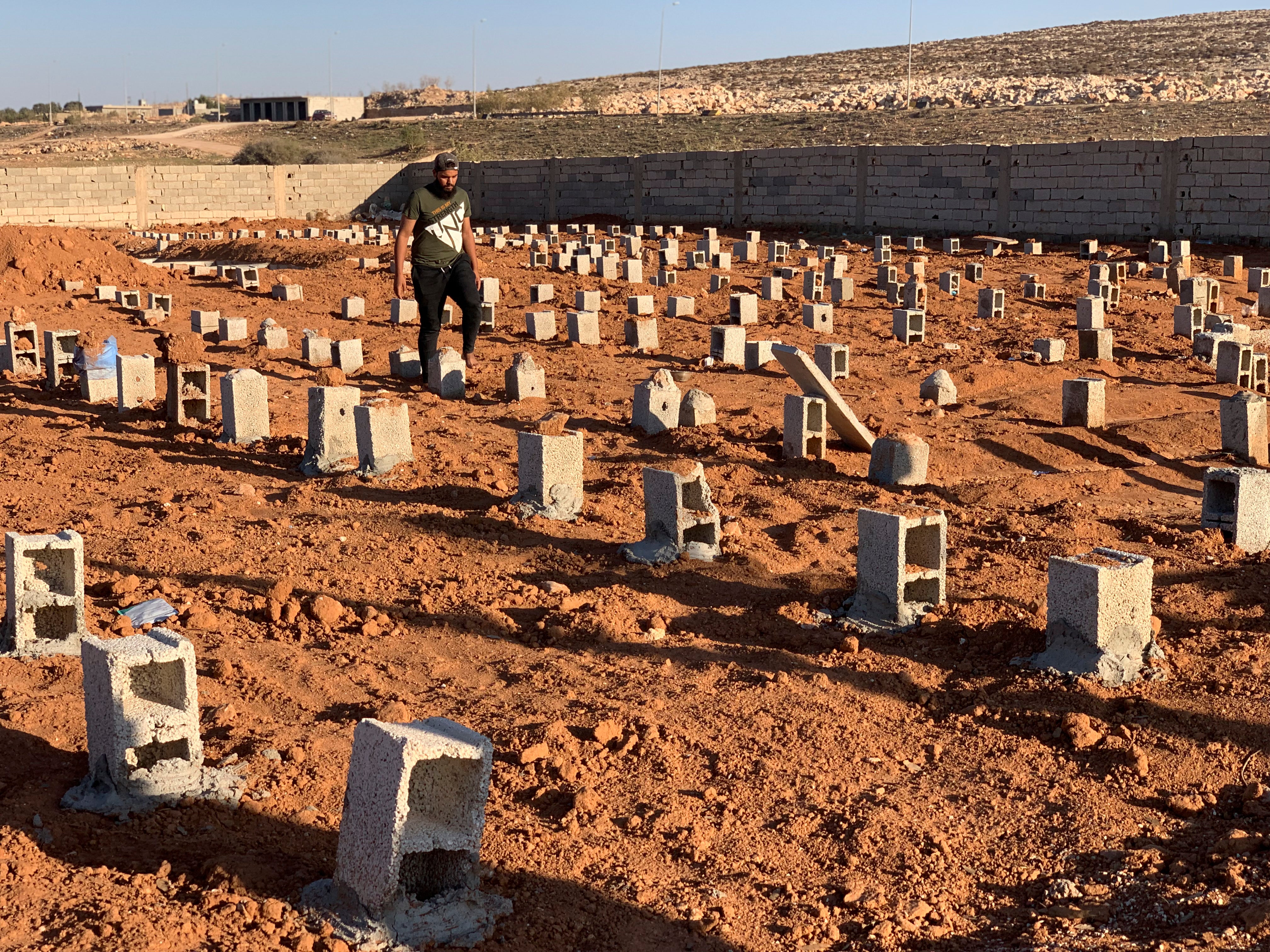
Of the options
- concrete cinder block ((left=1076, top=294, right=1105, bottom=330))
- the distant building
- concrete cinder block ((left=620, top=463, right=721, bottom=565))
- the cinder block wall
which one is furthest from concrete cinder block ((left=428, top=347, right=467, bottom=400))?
the distant building

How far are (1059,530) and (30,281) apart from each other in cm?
1532

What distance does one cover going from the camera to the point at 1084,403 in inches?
378

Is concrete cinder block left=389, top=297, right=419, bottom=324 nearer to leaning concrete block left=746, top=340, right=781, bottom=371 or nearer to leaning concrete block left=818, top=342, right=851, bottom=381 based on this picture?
leaning concrete block left=746, top=340, right=781, bottom=371

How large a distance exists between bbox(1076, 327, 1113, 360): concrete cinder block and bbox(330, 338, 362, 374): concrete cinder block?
675 centimetres

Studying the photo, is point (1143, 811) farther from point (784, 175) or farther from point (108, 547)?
point (784, 175)

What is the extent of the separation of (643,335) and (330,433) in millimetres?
5409

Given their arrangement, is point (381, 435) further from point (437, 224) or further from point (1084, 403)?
point (1084, 403)

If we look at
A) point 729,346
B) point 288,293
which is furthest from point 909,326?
point 288,293

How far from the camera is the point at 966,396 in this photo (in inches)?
433

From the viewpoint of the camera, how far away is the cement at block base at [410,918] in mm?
3420

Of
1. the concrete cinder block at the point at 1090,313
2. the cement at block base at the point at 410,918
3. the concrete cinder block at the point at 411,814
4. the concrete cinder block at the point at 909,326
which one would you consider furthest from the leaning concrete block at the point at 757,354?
the cement at block base at the point at 410,918

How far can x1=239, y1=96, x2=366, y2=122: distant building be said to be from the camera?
70062mm

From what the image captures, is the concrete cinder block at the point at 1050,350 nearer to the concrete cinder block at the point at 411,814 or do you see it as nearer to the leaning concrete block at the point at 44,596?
the leaning concrete block at the point at 44,596

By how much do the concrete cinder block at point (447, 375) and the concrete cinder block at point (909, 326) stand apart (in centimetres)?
507
